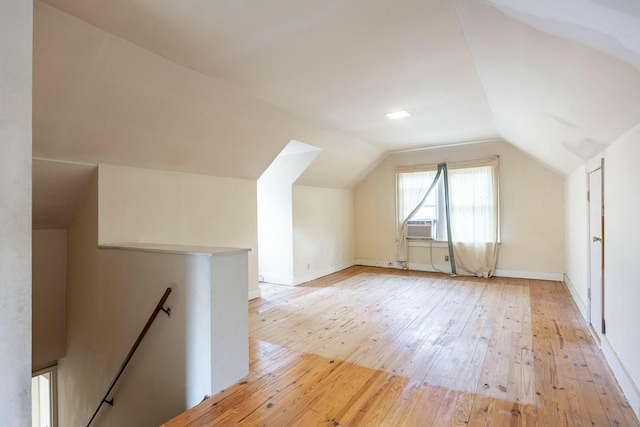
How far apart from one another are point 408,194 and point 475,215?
1.34 metres

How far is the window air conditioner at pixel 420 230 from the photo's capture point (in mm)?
6445

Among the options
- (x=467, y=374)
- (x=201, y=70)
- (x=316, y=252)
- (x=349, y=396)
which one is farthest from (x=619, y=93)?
(x=316, y=252)

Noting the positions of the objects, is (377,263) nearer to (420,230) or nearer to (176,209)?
(420,230)

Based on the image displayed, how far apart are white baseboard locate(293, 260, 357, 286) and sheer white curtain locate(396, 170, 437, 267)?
1.15 meters

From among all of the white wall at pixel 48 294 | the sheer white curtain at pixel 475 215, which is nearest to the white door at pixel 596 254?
the sheer white curtain at pixel 475 215

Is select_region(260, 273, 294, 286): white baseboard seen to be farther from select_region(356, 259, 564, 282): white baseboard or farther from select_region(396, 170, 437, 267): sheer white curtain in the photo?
select_region(396, 170, 437, 267): sheer white curtain

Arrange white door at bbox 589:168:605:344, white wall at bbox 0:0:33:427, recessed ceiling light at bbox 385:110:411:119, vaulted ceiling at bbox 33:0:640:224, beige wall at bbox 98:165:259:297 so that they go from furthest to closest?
1. recessed ceiling light at bbox 385:110:411:119
2. beige wall at bbox 98:165:259:297
3. white door at bbox 589:168:605:344
4. vaulted ceiling at bbox 33:0:640:224
5. white wall at bbox 0:0:33:427

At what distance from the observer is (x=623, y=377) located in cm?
218

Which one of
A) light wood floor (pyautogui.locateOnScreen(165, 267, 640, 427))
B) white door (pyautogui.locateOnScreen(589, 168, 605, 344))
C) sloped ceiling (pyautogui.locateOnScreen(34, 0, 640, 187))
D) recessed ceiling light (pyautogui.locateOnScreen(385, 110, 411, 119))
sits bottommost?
light wood floor (pyautogui.locateOnScreen(165, 267, 640, 427))

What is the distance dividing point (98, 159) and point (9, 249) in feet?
6.67

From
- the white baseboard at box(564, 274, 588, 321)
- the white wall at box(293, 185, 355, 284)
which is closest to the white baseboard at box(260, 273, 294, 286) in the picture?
the white wall at box(293, 185, 355, 284)

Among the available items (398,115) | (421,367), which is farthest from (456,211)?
(421,367)

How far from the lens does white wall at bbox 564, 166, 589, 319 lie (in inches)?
141

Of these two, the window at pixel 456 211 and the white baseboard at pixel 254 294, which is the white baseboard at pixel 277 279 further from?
the window at pixel 456 211
